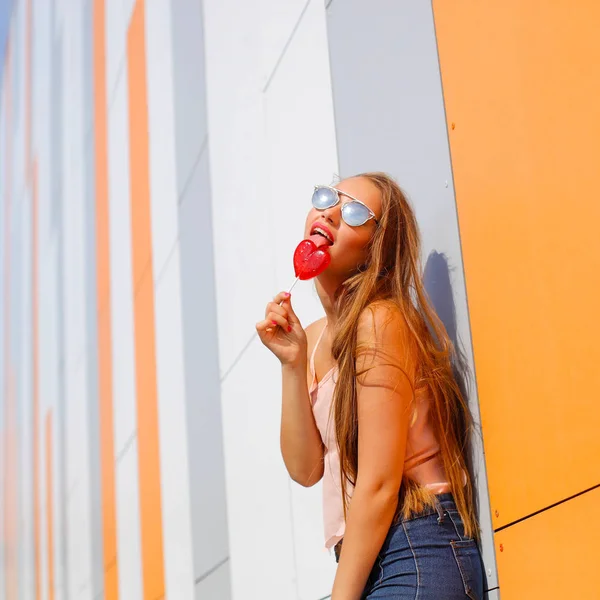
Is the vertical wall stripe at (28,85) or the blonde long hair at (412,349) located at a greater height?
the vertical wall stripe at (28,85)

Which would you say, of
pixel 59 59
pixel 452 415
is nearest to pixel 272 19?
pixel 452 415

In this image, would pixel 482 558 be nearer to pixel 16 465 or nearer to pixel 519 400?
pixel 519 400

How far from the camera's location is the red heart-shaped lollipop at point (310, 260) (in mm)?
2078

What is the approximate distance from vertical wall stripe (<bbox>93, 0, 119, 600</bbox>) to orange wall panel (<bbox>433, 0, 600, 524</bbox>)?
4164mm

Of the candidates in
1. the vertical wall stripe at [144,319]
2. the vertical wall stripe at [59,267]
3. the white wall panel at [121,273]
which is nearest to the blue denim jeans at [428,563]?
the vertical wall stripe at [144,319]

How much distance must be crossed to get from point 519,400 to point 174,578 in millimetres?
2743

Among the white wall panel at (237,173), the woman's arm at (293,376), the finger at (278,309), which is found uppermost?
the white wall panel at (237,173)

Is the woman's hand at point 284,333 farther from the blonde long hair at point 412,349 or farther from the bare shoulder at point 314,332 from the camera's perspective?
the bare shoulder at point 314,332

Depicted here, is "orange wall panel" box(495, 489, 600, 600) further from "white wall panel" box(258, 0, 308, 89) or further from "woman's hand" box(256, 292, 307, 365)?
"white wall panel" box(258, 0, 308, 89)

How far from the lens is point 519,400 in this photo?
182cm

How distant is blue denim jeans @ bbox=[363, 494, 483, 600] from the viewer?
5.81ft

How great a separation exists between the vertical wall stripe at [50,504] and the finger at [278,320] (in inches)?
276

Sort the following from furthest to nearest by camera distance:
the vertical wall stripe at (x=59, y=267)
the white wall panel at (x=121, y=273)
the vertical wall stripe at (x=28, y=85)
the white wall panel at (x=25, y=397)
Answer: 1. the vertical wall stripe at (x=28, y=85)
2. the white wall panel at (x=25, y=397)
3. the vertical wall stripe at (x=59, y=267)
4. the white wall panel at (x=121, y=273)

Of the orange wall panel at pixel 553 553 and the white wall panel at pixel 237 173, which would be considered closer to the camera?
the orange wall panel at pixel 553 553
